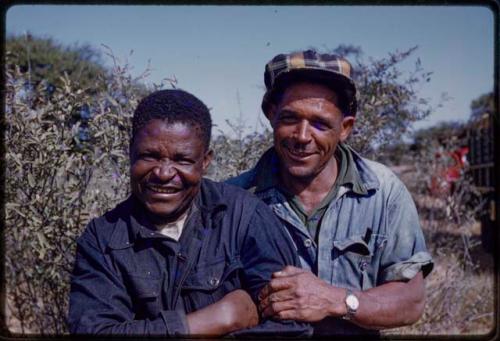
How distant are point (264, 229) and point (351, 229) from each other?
21.9 inches

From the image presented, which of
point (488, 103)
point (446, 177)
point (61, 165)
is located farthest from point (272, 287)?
point (488, 103)

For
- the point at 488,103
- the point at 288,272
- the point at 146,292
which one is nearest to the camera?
the point at 146,292

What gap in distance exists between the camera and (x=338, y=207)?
8.69 ft

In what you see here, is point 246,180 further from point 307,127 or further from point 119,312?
point 119,312

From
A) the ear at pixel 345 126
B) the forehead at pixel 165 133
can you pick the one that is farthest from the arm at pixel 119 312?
the ear at pixel 345 126

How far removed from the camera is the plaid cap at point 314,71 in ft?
8.38

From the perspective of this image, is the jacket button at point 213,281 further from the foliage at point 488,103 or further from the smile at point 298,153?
the foliage at point 488,103

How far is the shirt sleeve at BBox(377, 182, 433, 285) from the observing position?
253cm

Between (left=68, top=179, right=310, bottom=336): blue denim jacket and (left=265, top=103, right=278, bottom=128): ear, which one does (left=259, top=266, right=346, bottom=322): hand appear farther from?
(left=265, top=103, right=278, bottom=128): ear

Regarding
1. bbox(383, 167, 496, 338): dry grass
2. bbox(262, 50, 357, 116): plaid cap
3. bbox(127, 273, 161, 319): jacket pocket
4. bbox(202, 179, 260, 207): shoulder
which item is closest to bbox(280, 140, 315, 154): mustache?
bbox(262, 50, 357, 116): plaid cap

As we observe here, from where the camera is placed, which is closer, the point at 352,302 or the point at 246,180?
the point at 352,302

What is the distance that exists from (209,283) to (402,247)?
36.8 inches

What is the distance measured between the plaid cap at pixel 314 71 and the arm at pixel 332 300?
87cm

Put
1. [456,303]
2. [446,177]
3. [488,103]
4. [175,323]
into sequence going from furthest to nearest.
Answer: [488,103], [446,177], [456,303], [175,323]
